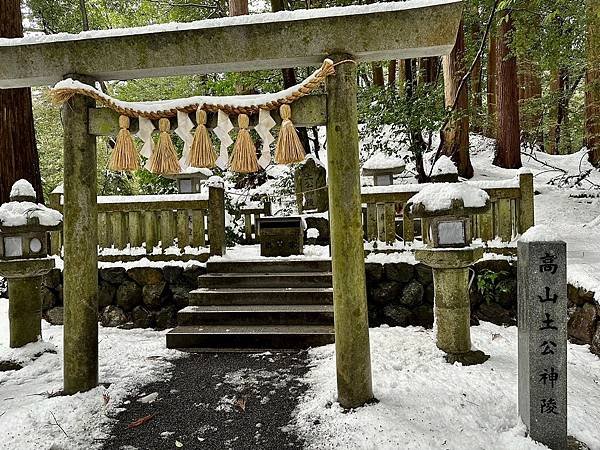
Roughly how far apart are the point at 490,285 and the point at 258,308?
3096 mm

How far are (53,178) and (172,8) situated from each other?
639cm

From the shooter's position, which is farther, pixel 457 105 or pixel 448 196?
pixel 457 105

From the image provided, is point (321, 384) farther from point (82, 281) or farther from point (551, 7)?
point (551, 7)

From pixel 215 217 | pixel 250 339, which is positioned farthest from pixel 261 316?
pixel 215 217

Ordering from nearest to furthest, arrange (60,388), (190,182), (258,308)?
1. (60,388)
2. (258,308)
3. (190,182)

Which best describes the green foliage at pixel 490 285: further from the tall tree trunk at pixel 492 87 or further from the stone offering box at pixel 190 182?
the tall tree trunk at pixel 492 87

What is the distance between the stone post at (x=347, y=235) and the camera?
10.8 feet

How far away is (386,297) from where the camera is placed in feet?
18.8

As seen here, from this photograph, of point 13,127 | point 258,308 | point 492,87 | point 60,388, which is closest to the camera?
point 60,388

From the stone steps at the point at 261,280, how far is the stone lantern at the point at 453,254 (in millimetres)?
1955

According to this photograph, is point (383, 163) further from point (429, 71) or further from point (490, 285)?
point (429, 71)

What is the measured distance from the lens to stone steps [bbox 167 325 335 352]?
4812 millimetres

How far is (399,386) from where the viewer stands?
12.1ft

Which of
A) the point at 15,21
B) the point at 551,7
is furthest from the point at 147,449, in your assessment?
the point at 551,7
